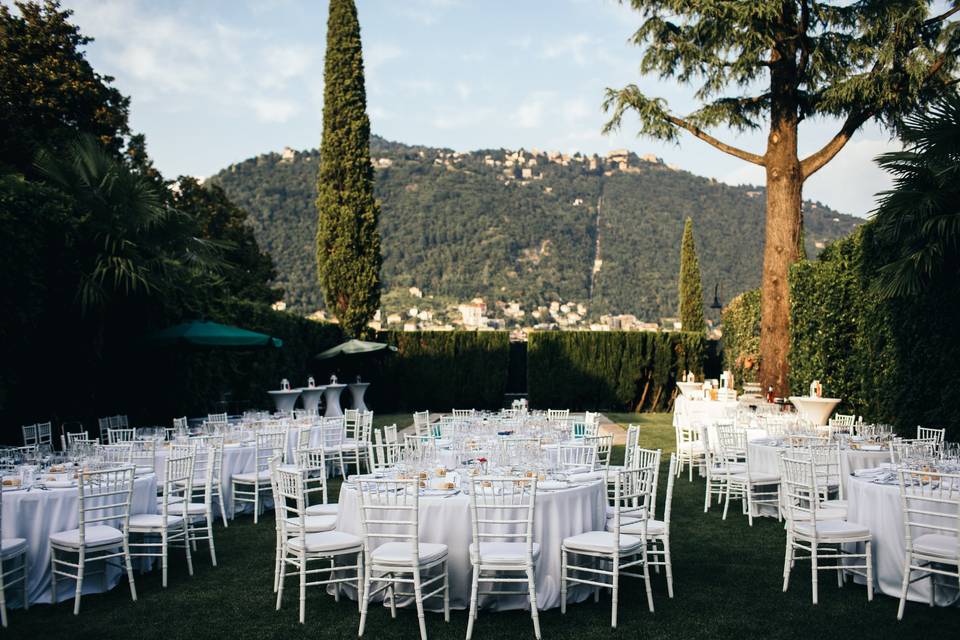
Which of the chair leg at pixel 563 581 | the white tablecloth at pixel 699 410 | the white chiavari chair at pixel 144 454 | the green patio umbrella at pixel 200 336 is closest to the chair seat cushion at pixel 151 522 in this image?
the white chiavari chair at pixel 144 454

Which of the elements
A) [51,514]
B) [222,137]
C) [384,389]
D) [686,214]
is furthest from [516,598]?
[686,214]

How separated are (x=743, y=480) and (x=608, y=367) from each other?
15.0 m

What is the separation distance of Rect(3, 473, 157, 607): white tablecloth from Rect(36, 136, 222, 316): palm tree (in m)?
3.82

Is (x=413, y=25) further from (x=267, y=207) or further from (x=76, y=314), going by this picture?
(x=267, y=207)

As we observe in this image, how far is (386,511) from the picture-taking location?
5512mm

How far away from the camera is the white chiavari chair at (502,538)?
501cm

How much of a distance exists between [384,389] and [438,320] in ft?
71.7

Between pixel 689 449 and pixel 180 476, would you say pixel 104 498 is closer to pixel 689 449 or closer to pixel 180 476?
pixel 180 476

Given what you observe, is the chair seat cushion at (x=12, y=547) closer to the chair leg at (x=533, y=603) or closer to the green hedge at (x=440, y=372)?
the chair leg at (x=533, y=603)

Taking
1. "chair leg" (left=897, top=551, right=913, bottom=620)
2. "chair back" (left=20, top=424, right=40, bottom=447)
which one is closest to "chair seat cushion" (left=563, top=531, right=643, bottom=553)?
"chair leg" (left=897, top=551, right=913, bottom=620)

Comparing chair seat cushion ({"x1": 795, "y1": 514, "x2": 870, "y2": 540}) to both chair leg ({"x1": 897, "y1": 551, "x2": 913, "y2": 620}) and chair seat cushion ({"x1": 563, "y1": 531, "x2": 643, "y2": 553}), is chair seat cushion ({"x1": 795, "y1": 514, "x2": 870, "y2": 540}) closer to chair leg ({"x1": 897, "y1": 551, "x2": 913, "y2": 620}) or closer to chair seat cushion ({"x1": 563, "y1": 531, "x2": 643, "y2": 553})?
chair leg ({"x1": 897, "y1": 551, "x2": 913, "y2": 620})

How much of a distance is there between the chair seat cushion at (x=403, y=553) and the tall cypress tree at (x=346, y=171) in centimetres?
1655

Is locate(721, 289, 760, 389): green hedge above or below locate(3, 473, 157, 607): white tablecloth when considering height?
above

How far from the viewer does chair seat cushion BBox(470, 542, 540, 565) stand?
→ 5.03 m
